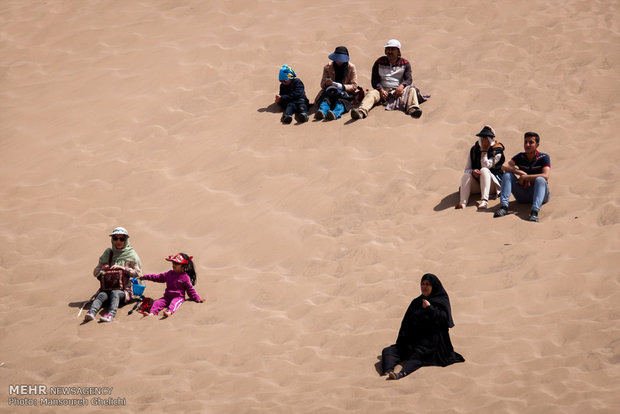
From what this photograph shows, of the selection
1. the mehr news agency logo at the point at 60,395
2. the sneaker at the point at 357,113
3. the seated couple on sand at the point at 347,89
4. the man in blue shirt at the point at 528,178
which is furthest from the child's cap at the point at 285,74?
the mehr news agency logo at the point at 60,395

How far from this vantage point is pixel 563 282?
25.3ft

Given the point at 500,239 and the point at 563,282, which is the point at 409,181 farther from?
the point at 563,282

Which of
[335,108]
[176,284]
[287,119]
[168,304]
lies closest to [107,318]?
[168,304]

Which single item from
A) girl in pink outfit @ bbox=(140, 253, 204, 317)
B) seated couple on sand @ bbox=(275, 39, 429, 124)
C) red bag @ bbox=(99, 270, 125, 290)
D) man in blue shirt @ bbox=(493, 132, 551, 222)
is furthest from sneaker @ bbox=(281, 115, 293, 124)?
red bag @ bbox=(99, 270, 125, 290)

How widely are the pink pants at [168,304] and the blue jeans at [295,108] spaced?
13.0 feet

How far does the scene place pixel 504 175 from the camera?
9180 millimetres

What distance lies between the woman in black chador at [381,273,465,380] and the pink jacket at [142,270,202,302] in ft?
7.86

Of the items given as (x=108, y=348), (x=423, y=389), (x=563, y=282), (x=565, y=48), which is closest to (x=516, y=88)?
(x=565, y=48)

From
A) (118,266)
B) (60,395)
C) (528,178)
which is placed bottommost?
(60,395)

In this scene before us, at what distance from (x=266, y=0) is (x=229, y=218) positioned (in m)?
6.37

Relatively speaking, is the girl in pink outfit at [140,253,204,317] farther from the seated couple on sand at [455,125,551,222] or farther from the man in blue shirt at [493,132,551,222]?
the man in blue shirt at [493,132,551,222]

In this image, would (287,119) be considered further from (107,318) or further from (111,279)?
(107,318)

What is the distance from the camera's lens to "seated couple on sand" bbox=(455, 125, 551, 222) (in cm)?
903

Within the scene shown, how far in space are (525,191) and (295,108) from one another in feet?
12.5
